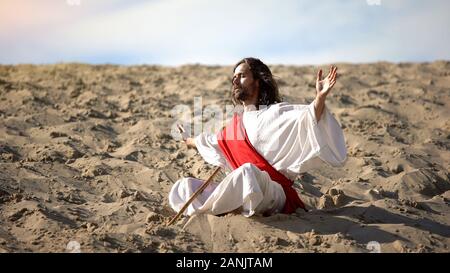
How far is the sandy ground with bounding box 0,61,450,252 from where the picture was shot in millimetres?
4016

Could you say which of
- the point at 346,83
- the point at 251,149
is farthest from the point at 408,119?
the point at 251,149

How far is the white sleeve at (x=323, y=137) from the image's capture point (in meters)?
4.03

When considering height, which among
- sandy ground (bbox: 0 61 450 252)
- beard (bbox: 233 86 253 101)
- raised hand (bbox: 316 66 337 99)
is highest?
raised hand (bbox: 316 66 337 99)

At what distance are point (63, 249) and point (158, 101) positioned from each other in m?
4.47

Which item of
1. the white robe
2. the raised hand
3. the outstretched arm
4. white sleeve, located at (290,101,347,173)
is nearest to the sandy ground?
the white robe

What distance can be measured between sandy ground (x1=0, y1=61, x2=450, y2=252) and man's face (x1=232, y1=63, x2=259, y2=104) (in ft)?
2.97

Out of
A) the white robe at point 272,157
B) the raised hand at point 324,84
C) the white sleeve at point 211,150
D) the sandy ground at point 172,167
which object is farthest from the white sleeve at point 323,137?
the white sleeve at point 211,150

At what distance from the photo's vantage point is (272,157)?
14.1 ft

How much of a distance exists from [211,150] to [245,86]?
0.56 metres

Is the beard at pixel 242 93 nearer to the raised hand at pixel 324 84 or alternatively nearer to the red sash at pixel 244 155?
the red sash at pixel 244 155

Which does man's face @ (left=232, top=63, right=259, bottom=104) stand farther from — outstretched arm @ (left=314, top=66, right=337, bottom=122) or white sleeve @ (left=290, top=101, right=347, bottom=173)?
outstretched arm @ (left=314, top=66, right=337, bottom=122)
